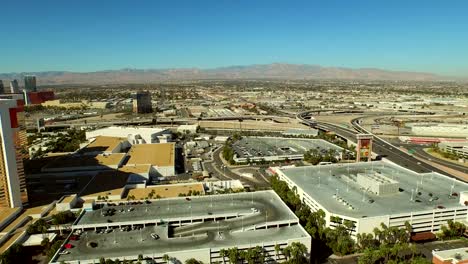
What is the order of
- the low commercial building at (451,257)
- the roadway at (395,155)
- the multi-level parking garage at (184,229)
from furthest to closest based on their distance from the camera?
the roadway at (395,155)
the multi-level parking garage at (184,229)
the low commercial building at (451,257)

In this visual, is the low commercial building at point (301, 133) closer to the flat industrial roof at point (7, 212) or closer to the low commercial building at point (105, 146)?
the low commercial building at point (105, 146)

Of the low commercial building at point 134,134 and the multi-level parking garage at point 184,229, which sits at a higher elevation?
the low commercial building at point 134,134

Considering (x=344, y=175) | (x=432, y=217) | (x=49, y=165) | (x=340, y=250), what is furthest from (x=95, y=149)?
(x=432, y=217)

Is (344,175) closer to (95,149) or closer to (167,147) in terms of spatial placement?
(167,147)

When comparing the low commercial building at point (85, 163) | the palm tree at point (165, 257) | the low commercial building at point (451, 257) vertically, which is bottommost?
the low commercial building at point (451, 257)

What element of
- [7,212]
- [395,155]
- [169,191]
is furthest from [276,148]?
[7,212]

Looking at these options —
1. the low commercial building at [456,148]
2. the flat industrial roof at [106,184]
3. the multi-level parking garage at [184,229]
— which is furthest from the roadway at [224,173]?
the low commercial building at [456,148]

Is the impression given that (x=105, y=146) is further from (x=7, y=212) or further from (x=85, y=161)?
(x=7, y=212)
